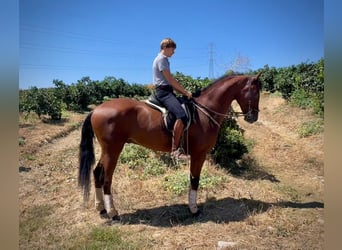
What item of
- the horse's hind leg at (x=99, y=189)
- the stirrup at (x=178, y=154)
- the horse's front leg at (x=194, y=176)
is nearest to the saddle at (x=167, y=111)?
the stirrup at (x=178, y=154)

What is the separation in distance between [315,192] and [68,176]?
4.89 meters

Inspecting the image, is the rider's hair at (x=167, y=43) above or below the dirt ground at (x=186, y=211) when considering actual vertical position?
above

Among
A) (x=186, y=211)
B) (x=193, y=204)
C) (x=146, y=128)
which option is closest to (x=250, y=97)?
(x=146, y=128)

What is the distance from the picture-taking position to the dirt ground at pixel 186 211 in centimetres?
386

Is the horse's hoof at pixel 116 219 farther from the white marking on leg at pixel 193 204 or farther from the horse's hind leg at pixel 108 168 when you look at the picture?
the white marking on leg at pixel 193 204

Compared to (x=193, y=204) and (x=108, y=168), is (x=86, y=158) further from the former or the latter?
(x=193, y=204)

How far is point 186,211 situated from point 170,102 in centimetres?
177

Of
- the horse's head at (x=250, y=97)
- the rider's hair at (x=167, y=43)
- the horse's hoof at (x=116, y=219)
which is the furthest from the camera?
the horse's head at (x=250, y=97)

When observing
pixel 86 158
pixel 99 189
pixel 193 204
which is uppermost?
pixel 86 158

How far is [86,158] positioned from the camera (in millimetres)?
4629

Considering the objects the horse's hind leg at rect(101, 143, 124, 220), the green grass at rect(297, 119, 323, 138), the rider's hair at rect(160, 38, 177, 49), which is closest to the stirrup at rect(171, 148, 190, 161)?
the horse's hind leg at rect(101, 143, 124, 220)

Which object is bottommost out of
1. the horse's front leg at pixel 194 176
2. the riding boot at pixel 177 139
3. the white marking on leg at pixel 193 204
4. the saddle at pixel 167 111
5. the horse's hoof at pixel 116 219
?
the horse's hoof at pixel 116 219
